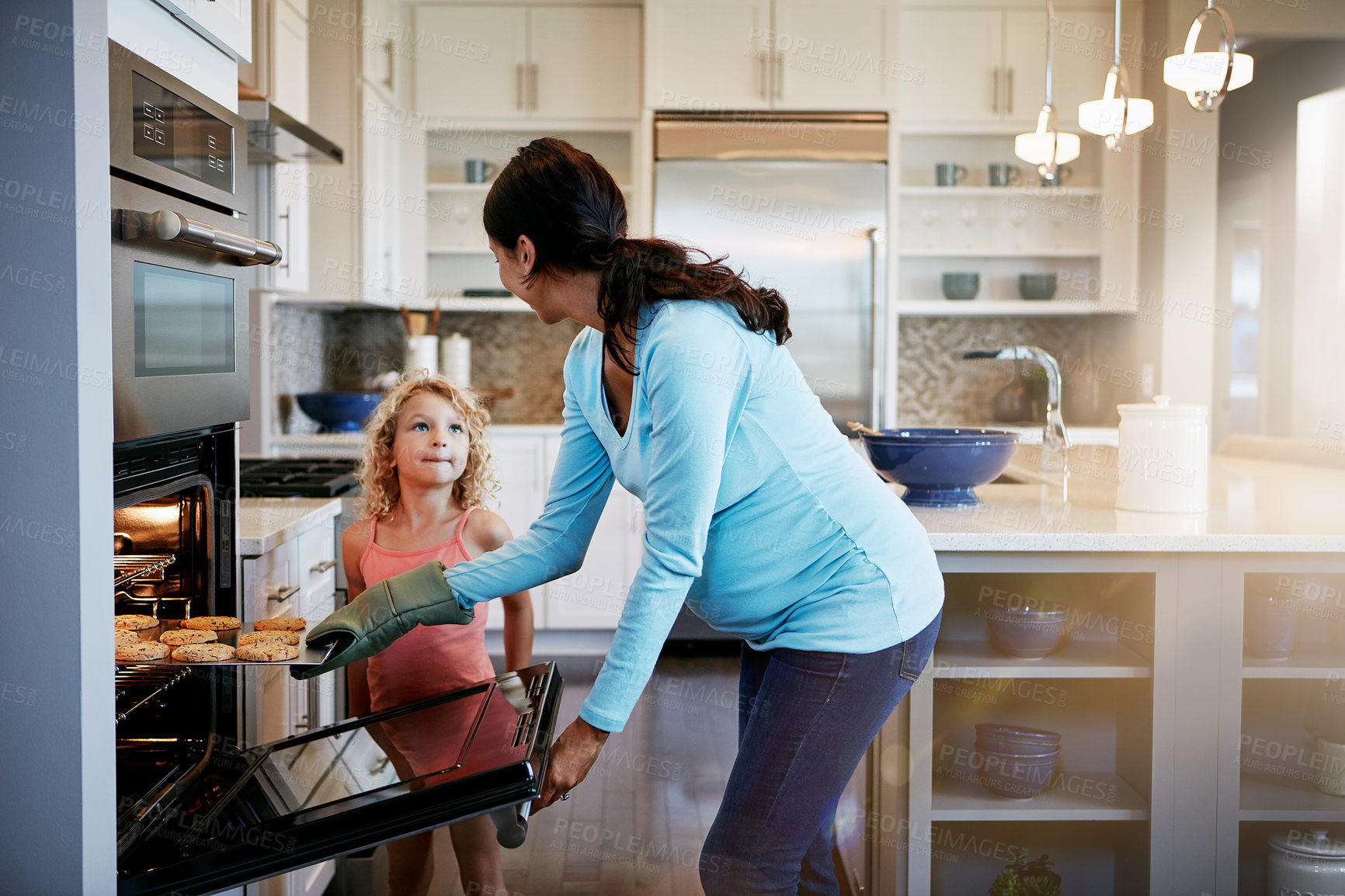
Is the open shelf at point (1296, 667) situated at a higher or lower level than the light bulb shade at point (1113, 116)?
lower

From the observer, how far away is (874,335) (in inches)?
165

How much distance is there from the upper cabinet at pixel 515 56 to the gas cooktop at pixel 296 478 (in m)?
1.95

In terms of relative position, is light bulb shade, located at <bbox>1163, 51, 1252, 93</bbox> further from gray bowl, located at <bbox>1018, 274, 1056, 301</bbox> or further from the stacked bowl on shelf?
gray bowl, located at <bbox>1018, 274, 1056, 301</bbox>

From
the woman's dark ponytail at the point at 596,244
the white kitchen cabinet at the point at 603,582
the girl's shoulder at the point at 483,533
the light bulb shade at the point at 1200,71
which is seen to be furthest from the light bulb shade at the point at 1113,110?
the white kitchen cabinet at the point at 603,582

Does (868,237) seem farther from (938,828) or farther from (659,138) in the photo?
(938,828)

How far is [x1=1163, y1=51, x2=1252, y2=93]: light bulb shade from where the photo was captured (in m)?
1.96

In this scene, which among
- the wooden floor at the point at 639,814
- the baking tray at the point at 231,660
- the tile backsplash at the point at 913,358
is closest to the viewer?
the baking tray at the point at 231,660

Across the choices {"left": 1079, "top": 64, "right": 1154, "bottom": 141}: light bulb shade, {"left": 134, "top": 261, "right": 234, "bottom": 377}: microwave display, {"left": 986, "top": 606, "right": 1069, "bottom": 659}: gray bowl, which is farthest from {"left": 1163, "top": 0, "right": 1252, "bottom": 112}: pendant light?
{"left": 134, "top": 261, "right": 234, "bottom": 377}: microwave display

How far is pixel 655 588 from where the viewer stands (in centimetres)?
114

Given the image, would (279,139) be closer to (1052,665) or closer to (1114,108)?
(1114,108)

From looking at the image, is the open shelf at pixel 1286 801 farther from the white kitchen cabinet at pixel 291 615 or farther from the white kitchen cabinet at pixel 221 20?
the white kitchen cabinet at pixel 221 20

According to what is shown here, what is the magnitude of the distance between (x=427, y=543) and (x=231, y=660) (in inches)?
32.4

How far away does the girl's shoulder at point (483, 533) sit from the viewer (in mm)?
1942

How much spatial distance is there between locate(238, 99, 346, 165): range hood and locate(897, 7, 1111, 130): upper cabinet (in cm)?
273
